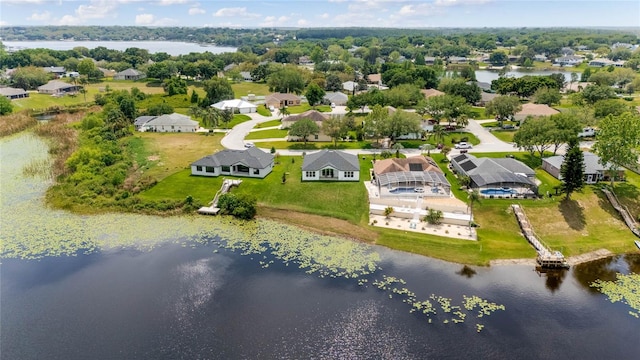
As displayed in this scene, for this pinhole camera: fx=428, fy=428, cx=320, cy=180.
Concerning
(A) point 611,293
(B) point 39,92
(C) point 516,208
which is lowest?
(A) point 611,293

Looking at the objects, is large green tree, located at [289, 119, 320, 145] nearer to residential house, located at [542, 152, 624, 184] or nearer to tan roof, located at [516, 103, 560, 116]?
residential house, located at [542, 152, 624, 184]

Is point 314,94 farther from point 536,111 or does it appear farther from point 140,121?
point 536,111

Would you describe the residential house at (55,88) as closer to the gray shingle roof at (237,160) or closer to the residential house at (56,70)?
the residential house at (56,70)

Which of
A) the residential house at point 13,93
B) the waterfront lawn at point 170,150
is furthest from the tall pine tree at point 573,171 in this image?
the residential house at point 13,93

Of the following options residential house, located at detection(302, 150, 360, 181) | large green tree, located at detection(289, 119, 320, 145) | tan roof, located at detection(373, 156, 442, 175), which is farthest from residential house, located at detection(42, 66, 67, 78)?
tan roof, located at detection(373, 156, 442, 175)

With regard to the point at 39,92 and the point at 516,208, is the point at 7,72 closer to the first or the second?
the point at 39,92

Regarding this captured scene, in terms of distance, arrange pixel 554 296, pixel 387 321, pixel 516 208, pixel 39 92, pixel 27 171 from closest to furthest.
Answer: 1. pixel 387 321
2. pixel 554 296
3. pixel 516 208
4. pixel 27 171
5. pixel 39 92

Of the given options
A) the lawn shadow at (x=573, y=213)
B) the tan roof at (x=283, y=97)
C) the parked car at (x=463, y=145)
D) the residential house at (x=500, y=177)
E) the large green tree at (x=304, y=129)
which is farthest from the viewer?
the tan roof at (x=283, y=97)

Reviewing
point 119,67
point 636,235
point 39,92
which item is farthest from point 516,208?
point 119,67
